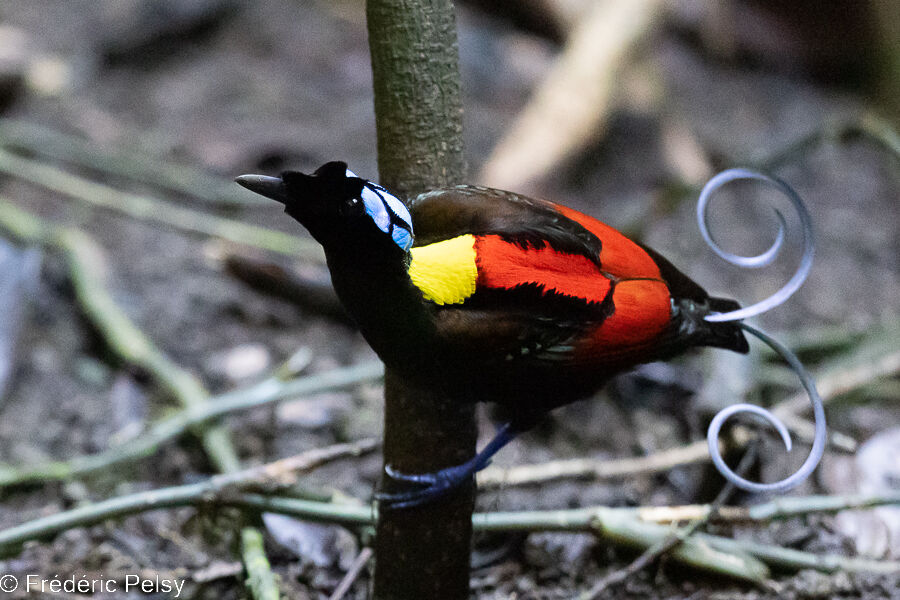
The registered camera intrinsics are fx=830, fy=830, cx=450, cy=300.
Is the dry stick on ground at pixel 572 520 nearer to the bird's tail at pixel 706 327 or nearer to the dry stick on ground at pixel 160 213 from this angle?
the bird's tail at pixel 706 327

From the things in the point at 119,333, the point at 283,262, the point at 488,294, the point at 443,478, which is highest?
the point at 283,262

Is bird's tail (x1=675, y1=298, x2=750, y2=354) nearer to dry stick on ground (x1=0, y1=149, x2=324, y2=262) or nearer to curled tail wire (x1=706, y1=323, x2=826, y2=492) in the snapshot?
curled tail wire (x1=706, y1=323, x2=826, y2=492)

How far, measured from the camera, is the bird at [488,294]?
50.6 inches

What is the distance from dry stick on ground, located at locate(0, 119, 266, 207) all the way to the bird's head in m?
2.80

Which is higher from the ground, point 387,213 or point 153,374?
point 153,374

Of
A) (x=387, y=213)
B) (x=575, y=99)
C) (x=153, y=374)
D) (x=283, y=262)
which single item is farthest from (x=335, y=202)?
(x=575, y=99)

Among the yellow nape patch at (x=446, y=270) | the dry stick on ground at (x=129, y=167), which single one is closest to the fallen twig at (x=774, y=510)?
the yellow nape patch at (x=446, y=270)

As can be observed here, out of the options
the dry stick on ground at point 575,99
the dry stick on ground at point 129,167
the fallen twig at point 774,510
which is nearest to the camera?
the fallen twig at point 774,510

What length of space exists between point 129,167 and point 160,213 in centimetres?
49

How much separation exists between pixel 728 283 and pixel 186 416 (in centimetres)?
254

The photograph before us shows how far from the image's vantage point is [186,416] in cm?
252

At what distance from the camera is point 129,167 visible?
3.96m

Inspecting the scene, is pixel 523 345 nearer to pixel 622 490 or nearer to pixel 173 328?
pixel 622 490

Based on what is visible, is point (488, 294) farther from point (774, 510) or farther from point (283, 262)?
point (283, 262)
